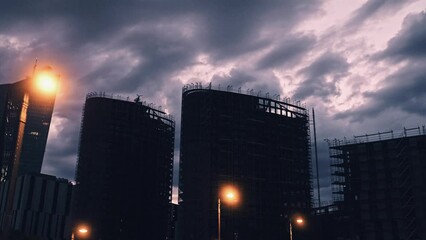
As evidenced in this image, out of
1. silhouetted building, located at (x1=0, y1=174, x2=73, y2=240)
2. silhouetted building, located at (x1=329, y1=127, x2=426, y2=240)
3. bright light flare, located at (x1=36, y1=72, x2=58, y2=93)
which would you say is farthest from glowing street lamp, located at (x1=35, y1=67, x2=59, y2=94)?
silhouetted building, located at (x1=0, y1=174, x2=73, y2=240)

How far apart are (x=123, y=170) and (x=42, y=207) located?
178 feet

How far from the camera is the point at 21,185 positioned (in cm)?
17488

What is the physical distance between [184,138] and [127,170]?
125ft

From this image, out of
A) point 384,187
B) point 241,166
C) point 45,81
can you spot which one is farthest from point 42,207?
point 45,81

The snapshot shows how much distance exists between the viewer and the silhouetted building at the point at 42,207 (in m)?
173

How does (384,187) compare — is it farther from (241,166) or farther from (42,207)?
(42,207)

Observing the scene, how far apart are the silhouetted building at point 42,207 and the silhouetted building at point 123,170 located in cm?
4157

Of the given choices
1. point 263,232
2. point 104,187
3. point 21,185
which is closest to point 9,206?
point 263,232

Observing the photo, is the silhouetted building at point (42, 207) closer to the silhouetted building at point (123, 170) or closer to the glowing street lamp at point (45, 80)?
the silhouetted building at point (123, 170)

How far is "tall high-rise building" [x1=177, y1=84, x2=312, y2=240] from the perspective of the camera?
356 ft

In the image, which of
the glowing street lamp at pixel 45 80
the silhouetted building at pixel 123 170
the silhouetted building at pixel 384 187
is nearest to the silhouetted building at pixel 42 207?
the silhouetted building at pixel 123 170

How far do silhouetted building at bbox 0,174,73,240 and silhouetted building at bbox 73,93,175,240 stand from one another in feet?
136

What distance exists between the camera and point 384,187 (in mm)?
100250

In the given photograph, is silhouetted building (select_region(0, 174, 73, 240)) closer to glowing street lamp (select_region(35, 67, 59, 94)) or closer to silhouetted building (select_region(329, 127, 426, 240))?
silhouetted building (select_region(329, 127, 426, 240))
